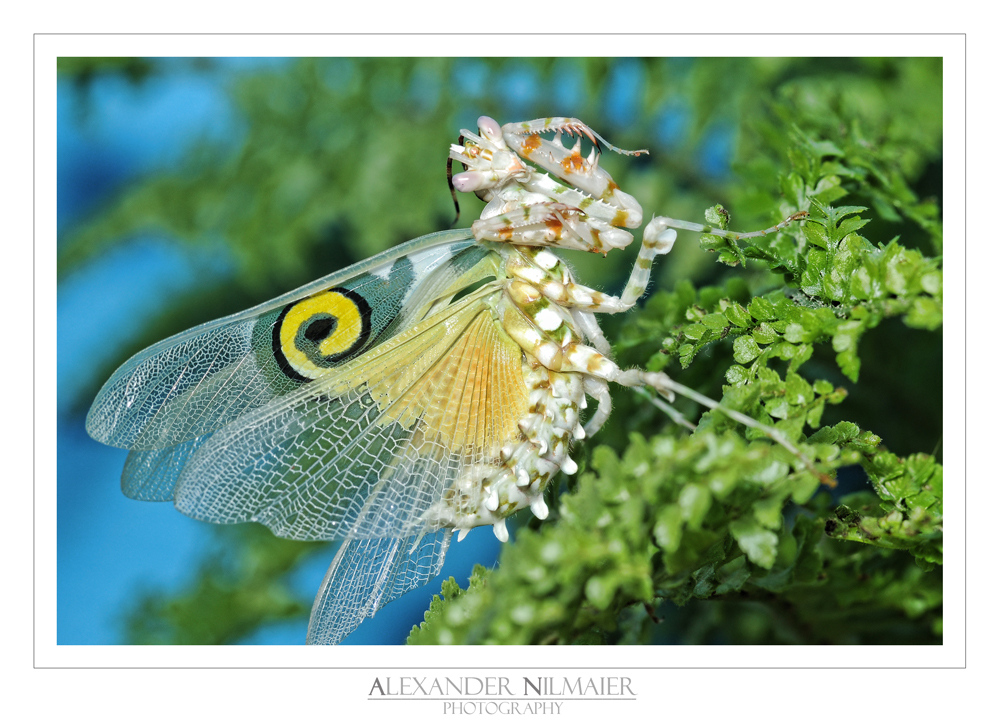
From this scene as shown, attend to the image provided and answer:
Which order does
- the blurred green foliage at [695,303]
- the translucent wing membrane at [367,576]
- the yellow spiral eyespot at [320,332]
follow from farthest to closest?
the translucent wing membrane at [367,576]
the yellow spiral eyespot at [320,332]
the blurred green foliage at [695,303]

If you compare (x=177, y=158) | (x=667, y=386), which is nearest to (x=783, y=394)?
(x=667, y=386)

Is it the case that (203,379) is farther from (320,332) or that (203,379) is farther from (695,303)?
(695,303)

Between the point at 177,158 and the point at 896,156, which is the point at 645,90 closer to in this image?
the point at 896,156

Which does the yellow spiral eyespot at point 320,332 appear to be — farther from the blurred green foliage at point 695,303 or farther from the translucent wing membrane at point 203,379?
the blurred green foliage at point 695,303

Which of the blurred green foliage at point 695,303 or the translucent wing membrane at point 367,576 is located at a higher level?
the blurred green foliage at point 695,303

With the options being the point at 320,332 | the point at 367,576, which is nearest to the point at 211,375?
the point at 320,332

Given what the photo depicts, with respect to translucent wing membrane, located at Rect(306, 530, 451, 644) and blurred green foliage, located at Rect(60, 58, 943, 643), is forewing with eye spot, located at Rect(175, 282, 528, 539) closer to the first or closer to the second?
translucent wing membrane, located at Rect(306, 530, 451, 644)

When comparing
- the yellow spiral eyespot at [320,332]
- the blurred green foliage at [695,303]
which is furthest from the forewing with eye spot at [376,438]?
the blurred green foliage at [695,303]
